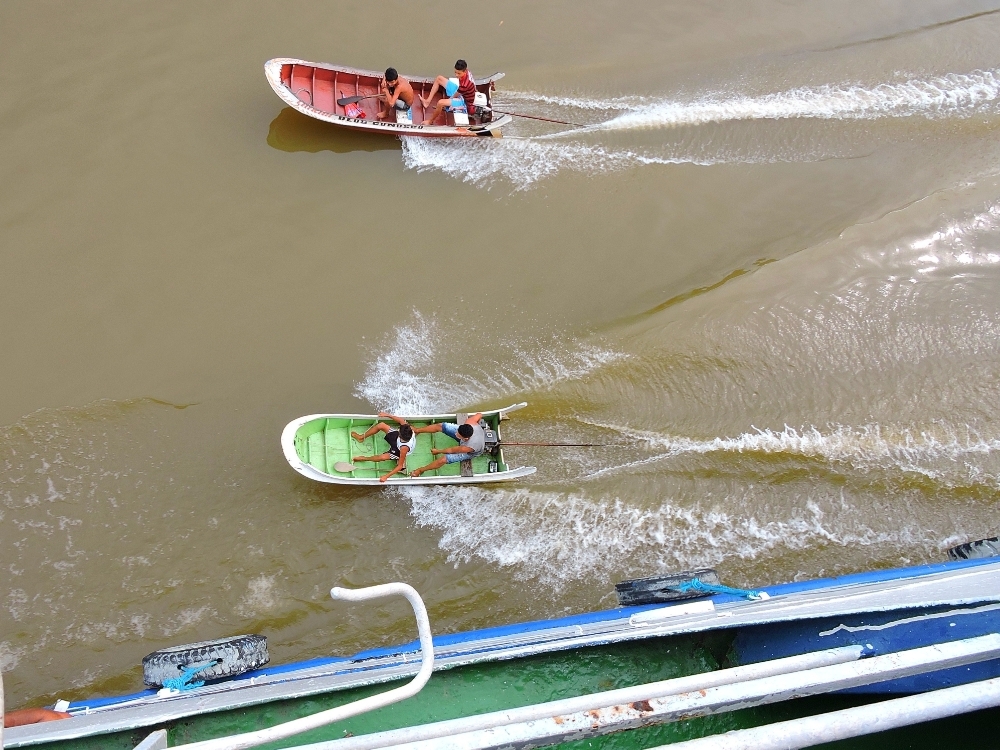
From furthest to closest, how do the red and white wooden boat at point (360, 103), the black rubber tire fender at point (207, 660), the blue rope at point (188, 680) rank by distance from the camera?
the red and white wooden boat at point (360, 103), the black rubber tire fender at point (207, 660), the blue rope at point (188, 680)

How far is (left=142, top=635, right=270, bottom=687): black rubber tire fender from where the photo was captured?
702cm

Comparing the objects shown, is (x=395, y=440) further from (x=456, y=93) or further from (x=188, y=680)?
(x=456, y=93)

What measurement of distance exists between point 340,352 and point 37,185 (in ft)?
17.8

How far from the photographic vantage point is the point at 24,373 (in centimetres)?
925

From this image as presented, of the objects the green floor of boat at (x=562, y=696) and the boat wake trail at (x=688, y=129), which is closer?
the green floor of boat at (x=562, y=696)

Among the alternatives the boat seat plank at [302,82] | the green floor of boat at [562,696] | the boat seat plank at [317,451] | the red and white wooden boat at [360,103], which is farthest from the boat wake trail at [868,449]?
the boat seat plank at [302,82]

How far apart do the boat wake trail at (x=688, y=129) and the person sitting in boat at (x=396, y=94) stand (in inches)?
22.1

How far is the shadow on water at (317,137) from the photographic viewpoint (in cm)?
1118

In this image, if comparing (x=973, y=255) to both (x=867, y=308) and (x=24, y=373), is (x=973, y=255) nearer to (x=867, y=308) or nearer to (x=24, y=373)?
(x=867, y=308)


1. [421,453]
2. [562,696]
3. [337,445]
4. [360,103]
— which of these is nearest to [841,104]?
[360,103]

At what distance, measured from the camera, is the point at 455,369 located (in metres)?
9.95

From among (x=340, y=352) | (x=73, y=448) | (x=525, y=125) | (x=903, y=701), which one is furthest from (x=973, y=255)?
(x=73, y=448)

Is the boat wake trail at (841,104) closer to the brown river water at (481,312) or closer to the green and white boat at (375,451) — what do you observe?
the brown river water at (481,312)

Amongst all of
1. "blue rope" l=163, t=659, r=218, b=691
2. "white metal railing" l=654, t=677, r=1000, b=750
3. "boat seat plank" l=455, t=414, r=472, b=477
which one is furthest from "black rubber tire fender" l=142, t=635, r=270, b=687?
"white metal railing" l=654, t=677, r=1000, b=750
